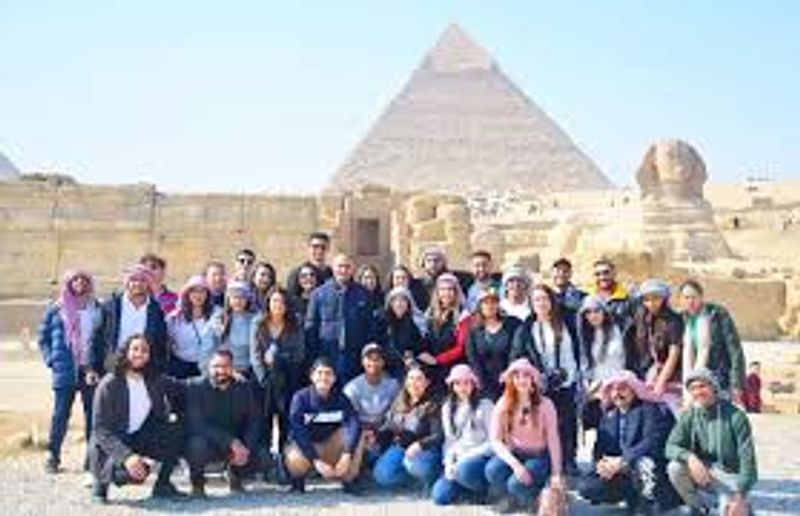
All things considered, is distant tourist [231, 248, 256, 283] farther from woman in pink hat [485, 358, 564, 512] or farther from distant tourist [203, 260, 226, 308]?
woman in pink hat [485, 358, 564, 512]

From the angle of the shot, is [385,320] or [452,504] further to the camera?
[385,320]

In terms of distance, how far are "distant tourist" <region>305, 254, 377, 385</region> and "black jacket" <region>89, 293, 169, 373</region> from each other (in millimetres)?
872

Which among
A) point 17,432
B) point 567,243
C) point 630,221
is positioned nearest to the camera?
point 17,432

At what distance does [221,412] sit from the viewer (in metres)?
7.01

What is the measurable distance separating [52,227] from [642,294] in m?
17.3

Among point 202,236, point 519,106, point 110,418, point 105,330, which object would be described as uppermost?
point 519,106

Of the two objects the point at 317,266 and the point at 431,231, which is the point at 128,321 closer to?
the point at 317,266

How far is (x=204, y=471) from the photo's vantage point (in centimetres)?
720

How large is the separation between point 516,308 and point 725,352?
1219mm

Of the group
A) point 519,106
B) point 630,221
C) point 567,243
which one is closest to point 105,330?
point 567,243

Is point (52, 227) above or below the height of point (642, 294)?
above

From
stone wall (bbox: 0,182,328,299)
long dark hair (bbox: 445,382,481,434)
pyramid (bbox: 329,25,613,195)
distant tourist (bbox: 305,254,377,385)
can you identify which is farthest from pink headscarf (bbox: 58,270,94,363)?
pyramid (bbox: 329,25,613,195)

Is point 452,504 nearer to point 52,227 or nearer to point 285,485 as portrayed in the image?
point 285,485

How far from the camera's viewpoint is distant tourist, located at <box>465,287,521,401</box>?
22.7 feet
